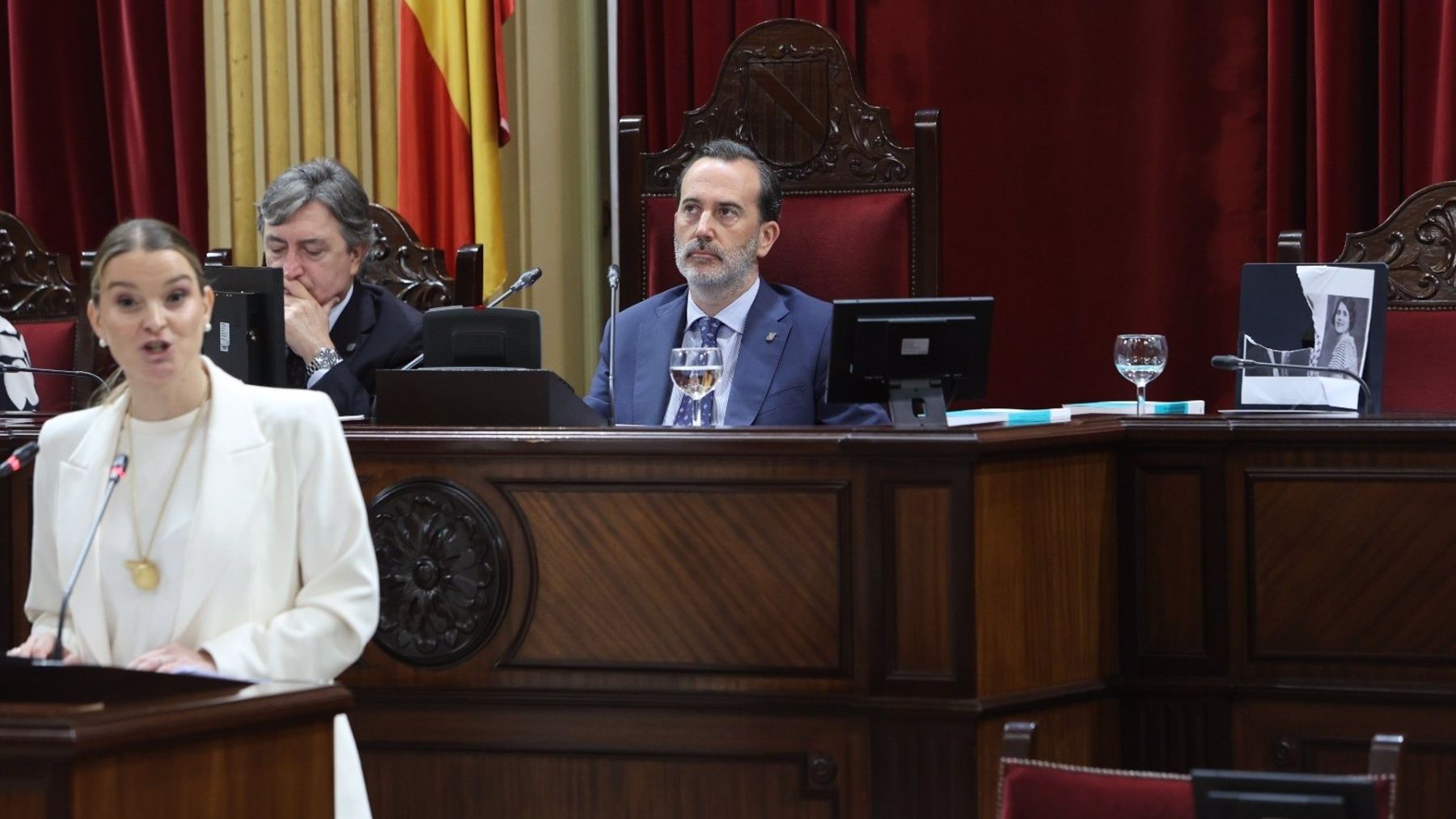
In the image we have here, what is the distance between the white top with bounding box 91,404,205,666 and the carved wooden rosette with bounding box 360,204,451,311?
2.32 m

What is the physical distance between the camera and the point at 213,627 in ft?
7.00

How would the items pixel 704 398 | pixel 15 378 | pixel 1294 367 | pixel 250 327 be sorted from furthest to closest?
1. pixel 15 378
2. pixel 704 398
3. pixel 250 327
4. pixel 1294 367

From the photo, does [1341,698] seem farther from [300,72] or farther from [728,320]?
[300,72]

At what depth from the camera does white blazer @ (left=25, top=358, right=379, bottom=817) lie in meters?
2.13

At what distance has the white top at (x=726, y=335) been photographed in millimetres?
3849

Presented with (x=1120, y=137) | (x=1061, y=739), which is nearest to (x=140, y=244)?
(x=1061, y=739)

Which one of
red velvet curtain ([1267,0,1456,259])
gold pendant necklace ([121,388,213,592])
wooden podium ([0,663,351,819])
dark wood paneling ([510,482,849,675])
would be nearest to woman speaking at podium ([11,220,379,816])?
gold pendant necklace ([121,388,213,592])

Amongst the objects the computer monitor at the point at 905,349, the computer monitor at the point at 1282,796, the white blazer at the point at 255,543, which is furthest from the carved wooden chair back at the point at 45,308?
the computer monitor at the point at 1282,796

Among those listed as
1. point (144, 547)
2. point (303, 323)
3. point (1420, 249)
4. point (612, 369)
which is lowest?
point (144, 547)

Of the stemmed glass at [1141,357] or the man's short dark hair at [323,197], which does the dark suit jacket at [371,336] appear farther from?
the stemmed glass at [1141,357]

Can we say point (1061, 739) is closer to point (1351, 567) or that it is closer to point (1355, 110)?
point (1351, 567)

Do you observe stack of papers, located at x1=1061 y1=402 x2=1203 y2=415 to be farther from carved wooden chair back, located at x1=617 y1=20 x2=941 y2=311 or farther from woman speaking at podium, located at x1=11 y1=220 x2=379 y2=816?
woman speaking at podium, located at x1=11 y1=220 x2=379 y2=816

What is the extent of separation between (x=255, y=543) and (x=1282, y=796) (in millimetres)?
1194

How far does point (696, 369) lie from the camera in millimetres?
3188
